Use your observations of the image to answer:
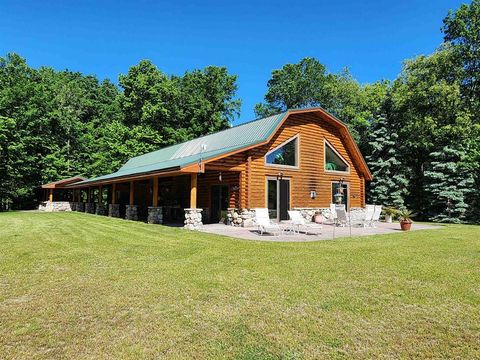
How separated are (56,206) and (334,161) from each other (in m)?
25.2

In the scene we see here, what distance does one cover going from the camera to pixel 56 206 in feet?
99.5

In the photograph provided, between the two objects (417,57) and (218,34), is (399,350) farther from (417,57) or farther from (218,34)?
(417,57)

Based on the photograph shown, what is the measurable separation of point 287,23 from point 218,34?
578cm

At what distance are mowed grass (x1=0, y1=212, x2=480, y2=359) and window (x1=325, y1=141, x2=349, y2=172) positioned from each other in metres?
10.8

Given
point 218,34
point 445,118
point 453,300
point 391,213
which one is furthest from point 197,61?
point 453,300

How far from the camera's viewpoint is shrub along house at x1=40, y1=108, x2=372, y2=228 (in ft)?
45.5

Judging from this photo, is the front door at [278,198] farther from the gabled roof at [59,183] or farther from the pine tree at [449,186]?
the gabled roof at [59,183]

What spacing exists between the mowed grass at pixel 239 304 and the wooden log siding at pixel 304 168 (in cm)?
704

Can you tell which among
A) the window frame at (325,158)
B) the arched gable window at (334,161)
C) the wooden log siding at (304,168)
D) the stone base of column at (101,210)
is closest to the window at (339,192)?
the wooden log siding at (304,168)

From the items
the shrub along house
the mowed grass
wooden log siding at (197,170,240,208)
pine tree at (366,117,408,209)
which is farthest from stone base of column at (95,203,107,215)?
pine tree at (366,117,408,209)

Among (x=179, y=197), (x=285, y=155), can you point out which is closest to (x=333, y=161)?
(x=285, y=155)

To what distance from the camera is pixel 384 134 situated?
23.7 meters

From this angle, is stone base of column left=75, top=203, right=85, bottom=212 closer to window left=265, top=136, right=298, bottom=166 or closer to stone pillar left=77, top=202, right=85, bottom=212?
stone pillar left=77, top=202, right=85, bottom=212

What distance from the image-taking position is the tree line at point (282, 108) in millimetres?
22531
